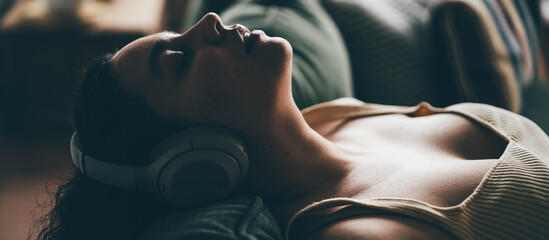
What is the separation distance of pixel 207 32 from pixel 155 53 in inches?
4.0

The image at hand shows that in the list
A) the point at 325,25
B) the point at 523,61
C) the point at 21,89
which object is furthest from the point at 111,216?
the point at 21,89

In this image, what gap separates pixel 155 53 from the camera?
84 centimetres

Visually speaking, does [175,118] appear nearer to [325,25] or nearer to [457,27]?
[325,25]

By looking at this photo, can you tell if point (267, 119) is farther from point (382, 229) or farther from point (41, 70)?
point (41, 70)

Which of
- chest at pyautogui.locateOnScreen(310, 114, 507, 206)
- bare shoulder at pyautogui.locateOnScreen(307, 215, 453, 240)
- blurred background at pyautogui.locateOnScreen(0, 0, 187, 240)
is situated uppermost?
bare shoulder at pyautogui.locateOnScreen(307, 215, 453, 240)

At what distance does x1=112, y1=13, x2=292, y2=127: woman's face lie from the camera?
807mm

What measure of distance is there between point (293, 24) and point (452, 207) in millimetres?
732

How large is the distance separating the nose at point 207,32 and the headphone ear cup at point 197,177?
229 mm

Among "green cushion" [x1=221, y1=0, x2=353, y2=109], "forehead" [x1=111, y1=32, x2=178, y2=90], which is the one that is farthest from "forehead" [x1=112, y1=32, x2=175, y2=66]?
"green cushion" [x1=221, y1=0, x2=353, y2=109]

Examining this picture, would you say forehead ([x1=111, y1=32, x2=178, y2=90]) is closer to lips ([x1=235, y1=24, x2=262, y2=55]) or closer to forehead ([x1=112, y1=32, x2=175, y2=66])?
forehead ([x1=112, y1=32, x2=175, y2=66])

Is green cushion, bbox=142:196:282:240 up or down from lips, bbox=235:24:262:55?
down

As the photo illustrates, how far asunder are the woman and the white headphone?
1.7 inches

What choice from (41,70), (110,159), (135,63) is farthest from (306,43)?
(41,70)

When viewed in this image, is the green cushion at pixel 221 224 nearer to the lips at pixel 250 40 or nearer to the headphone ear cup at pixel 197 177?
the headphone ear cup at pixel 197 177
